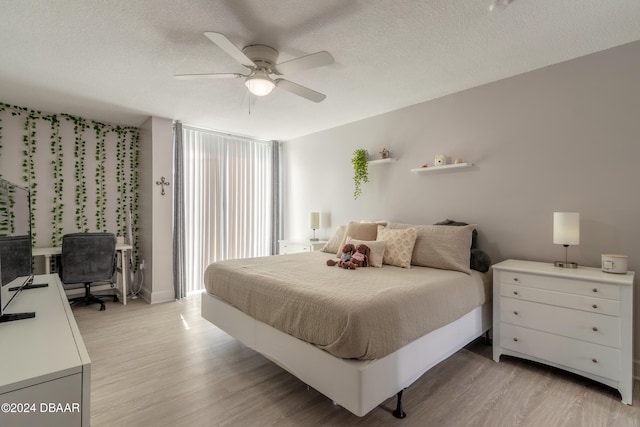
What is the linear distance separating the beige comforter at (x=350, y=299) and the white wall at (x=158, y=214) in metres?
1.63

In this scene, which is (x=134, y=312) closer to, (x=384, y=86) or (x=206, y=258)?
(x=206, y=258)

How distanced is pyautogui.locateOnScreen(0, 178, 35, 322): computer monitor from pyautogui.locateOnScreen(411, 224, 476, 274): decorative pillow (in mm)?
2777

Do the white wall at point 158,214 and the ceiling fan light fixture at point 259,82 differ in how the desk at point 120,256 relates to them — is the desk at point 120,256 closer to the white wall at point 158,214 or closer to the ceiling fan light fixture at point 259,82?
the white wall at point 158,214

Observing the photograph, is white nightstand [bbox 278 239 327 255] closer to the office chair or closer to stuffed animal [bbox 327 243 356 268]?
stuffed animal [bbox 327 243 356 268]

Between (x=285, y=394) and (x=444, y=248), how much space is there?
5.96ft

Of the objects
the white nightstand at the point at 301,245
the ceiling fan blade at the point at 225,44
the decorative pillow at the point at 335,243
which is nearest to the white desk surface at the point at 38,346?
→ the ceiling fan blade at the point at 225,44

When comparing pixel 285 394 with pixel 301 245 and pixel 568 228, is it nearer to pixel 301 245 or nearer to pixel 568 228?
pixel 568 228

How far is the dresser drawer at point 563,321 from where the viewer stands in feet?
6.56

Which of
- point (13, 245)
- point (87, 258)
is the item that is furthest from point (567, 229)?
point (87, 258)

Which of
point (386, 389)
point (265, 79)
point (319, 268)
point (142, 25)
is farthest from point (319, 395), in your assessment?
point (142, 25)

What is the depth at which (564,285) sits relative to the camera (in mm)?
2172

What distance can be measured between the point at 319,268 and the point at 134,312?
2610 mm

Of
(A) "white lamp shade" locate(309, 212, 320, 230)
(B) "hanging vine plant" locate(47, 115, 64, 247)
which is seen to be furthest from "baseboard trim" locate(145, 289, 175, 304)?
(A) "white lamp shade" locate(309, 212, 320, 230)

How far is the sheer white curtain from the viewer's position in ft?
15.1
